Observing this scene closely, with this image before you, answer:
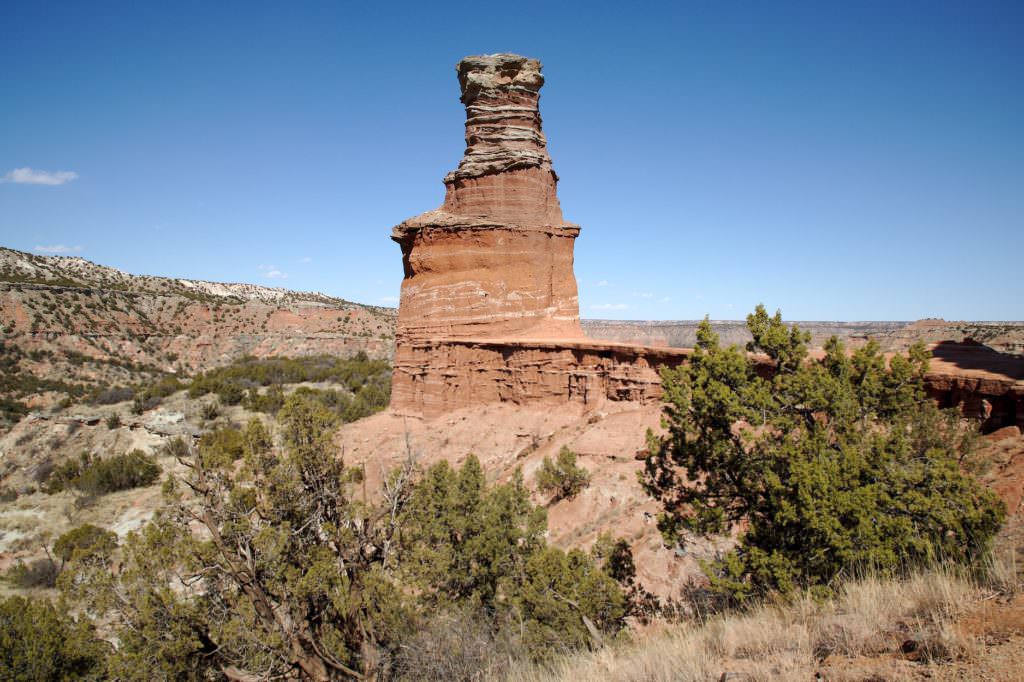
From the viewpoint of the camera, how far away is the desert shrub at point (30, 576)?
17906 millimetres

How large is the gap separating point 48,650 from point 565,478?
12328 millimetres

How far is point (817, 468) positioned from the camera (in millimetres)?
7449

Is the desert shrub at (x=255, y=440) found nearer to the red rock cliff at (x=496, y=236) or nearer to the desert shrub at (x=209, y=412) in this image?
the red rock cliff at (x=496, y=236)

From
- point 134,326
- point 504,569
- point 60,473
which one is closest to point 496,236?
point 504,569

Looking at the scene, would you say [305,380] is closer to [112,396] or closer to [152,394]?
[152,394]

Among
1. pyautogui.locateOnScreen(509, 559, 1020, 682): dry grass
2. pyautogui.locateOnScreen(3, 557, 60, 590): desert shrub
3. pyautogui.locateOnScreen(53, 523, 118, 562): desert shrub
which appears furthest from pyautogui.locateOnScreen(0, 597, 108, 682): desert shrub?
pyautogui.locateOnScreen(3, 557, 60, 590): desert shrub

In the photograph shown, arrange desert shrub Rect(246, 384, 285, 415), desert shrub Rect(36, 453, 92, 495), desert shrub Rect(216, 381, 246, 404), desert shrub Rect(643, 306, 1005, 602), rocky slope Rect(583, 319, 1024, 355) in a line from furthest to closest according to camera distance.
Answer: desert shrub Rect(216, 381, 246, 404) → desert shrub Rect(246, 384, 285, 415) → rocky slope Rect(583, 319, 1024, 355) → desert shrub Rect(36, 453, 92, 495) → desert shrub Rect(643, 306, 1005, 602)

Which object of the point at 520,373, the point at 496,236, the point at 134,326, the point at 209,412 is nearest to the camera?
the point at 520,373

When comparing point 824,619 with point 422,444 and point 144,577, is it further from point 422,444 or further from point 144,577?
point 422,444

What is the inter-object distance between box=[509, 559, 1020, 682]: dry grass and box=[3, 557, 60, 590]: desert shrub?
20224 millimetres

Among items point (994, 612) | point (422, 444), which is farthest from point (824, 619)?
point (422, 444)

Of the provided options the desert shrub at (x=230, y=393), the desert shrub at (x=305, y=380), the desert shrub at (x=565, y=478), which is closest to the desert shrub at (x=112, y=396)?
the desert shrub at (x=305, y=380)

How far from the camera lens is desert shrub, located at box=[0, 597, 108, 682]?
9.71m

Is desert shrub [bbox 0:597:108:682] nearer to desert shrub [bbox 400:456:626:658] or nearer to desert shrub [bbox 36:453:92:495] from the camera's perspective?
desert shrub [bbox 400:456:626:658]
